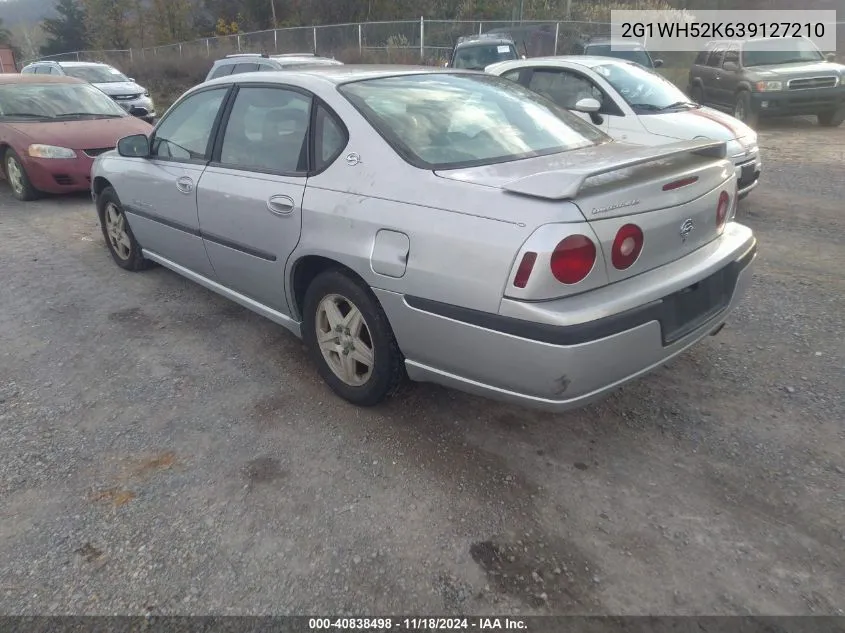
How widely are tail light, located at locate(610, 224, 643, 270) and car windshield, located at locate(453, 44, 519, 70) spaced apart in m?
12.7

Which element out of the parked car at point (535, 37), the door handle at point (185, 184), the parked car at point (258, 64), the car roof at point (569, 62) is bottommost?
the door handle at point (185, 184)

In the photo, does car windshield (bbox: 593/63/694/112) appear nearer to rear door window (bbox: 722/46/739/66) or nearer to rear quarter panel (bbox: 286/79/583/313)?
rear quarter panel (bbox: 286/79/583/313)

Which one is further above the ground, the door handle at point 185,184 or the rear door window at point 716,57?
the rear door window at point 716,57

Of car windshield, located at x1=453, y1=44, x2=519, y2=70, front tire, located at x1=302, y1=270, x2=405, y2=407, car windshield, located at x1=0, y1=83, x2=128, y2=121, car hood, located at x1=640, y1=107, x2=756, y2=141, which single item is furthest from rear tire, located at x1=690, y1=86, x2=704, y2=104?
front tire, located at x1=302, y1=270, x2=405, y2=407

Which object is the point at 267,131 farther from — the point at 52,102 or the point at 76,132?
the point at 52,102

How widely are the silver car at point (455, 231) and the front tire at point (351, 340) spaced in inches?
0.4

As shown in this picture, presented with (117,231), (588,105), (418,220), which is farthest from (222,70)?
(418,220)

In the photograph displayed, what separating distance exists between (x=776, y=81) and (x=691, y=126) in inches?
264

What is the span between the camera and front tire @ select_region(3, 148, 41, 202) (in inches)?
303

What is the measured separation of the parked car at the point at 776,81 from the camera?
37.6ft

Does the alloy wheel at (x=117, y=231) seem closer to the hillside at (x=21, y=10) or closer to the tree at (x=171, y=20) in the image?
the tree at (x=171, y=20)

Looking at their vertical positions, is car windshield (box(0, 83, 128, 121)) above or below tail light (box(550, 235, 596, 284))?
above

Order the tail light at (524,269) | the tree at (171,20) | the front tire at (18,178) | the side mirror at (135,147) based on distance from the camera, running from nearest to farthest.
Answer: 1. the tail light at (524,269)
2. the side mirror at (135,147)
3. the front tire at (18,178)
4. the tree at (171,20)

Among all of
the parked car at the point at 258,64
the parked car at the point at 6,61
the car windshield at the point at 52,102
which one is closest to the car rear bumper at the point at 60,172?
the car windshield at the point at 52,102
